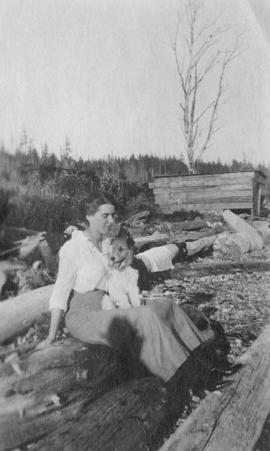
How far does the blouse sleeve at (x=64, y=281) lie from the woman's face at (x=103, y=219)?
0.26m

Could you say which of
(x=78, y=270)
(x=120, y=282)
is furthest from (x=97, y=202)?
(x=120, y=282)

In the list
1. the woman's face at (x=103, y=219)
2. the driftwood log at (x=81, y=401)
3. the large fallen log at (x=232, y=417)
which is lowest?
the large fallen log at (x=232, y=417)

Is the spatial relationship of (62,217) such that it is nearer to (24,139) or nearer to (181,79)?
(24,139)

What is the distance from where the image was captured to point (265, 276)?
228 inches

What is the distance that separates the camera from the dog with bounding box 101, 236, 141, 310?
2.79 meters

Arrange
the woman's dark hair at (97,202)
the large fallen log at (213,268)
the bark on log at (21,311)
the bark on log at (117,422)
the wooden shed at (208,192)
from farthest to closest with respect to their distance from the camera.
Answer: the wooden shed at (208,192) → the large fallen log at (213,268) → the bark on log at (21,311) → the woman's dark hair at (97,202) → the bark on log at (117,422)

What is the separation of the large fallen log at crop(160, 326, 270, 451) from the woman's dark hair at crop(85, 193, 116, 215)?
1.24m

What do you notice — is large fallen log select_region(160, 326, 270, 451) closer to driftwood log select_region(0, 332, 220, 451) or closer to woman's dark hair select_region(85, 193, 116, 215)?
driftwood log select_region(0, 332, 220, 451)

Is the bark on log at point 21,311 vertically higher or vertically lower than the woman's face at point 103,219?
lower

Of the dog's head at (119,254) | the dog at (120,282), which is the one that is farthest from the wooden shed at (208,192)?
the dog at (120,282)

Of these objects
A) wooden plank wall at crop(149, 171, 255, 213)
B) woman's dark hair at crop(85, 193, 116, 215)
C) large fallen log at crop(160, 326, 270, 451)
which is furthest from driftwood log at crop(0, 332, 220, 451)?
wooden plank wall at crop(149, 171, 255, 213)

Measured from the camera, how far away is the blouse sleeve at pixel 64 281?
101 inches

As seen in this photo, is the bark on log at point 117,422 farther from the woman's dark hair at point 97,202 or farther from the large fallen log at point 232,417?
the woman's dark hair at point 97,202

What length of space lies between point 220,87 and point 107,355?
16.6 metres
